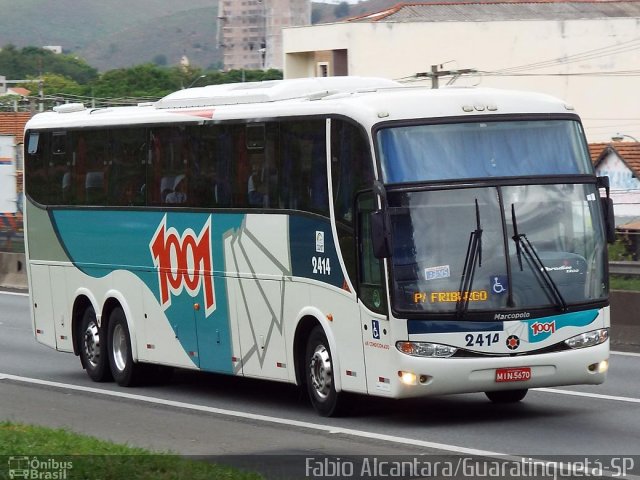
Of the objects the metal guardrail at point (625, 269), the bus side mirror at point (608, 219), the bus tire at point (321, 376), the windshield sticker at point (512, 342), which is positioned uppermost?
the bus side mirror at point (608, 219)

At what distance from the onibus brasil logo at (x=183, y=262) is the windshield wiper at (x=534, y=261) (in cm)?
434

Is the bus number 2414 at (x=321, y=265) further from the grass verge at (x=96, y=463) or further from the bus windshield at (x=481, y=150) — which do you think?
the grass verge at (x=96, y=463)

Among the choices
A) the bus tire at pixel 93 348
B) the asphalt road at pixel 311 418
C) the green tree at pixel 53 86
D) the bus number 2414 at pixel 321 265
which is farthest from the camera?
the green tree at pixel 53 86

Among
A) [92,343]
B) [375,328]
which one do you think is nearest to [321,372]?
[375,328]

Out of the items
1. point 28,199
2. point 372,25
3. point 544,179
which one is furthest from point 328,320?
point 372,25

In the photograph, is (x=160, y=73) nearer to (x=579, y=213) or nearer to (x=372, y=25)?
(x=372, y=25)

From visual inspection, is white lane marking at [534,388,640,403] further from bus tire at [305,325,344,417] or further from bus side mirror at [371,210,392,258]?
bus side mirror at [371,210,392,258]

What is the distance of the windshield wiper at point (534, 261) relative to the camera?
1418 cm

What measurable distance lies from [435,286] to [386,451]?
1.85 meters

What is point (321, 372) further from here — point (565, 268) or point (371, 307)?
point (565, 268)

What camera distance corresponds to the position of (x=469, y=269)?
1401cm

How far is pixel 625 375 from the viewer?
1842 centimetres

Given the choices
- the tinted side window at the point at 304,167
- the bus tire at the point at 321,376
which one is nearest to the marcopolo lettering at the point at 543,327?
the bus tire at the point at 321,376

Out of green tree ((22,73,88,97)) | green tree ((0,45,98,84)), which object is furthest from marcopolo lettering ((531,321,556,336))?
green tree ((0,45,98,84))
